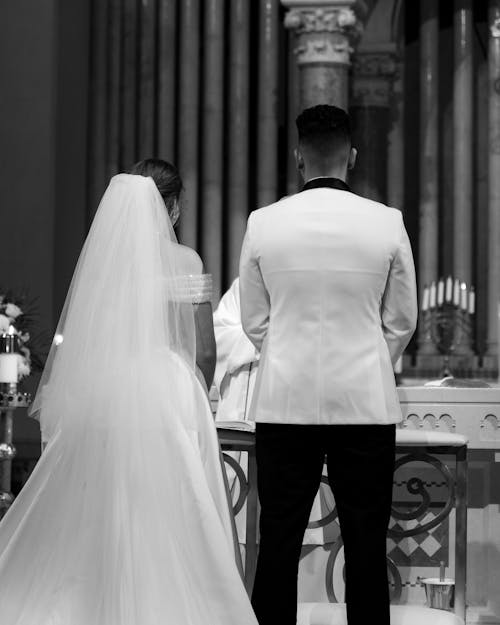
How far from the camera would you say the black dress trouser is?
375 cm

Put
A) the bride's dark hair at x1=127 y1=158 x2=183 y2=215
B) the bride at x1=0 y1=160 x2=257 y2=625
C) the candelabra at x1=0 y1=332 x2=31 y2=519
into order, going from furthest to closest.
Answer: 1. the candelabra at x1=0 y1=332 x2=31 y2=519
2. the bride's dark hair at x1=127 y1=158 x2=183 y2=215
3. the bride at x1=0 y1=160 x2=257 y2=625

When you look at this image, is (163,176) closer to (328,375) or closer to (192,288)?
(192,288)

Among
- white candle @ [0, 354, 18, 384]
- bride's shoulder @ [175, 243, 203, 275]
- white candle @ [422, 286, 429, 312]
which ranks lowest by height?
white candle @ [0, 354, 18, 384]

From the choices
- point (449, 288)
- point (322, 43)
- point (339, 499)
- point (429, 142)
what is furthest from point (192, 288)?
point (429, 142)

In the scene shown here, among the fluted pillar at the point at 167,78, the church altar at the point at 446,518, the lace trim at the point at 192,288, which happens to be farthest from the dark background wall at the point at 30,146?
the lace trim at the point at 192,288

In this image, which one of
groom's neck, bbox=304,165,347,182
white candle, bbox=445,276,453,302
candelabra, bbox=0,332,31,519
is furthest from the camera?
white candle, bbox=445,276,453,302

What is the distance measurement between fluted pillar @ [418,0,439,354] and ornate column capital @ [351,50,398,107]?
11.5 inches

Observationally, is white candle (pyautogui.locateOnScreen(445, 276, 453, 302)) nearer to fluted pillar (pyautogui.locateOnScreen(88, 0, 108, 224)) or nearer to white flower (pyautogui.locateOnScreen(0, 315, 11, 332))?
fluted pillar (pyautogui.locateOnScreen(88, 0, 108, 224))

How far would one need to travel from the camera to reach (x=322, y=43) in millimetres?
8922

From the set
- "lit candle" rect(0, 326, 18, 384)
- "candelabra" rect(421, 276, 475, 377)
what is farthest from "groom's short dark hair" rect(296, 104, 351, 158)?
"candelabra" rect(421, 276, 475, 377)

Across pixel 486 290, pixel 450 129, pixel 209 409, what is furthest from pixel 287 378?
pixel 450 129

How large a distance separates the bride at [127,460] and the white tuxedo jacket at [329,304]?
54cm

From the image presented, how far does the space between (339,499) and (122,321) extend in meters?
1.02

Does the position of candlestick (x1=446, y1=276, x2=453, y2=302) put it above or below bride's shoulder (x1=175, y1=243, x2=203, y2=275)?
above
